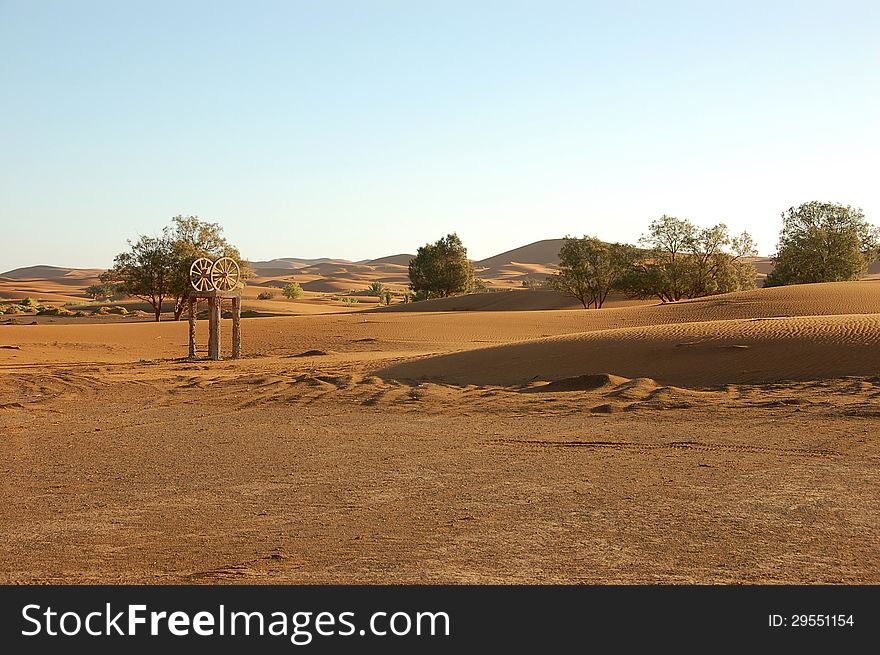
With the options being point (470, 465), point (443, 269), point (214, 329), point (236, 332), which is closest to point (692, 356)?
point (470, 465)

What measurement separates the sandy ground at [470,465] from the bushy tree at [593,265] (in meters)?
32.1

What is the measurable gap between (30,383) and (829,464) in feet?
51.7

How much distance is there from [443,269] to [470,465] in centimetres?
6050

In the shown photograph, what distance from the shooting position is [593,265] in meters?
55.7

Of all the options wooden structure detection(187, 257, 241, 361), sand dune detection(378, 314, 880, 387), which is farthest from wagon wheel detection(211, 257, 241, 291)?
sand dune detection(378, 314, 880, 387)

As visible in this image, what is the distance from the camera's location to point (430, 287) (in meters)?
71.2

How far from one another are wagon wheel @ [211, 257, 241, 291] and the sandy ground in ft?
14.0

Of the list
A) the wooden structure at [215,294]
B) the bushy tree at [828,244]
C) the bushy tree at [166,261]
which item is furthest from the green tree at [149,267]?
the bushy tree at [828,244]

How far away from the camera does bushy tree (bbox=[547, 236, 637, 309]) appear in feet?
181

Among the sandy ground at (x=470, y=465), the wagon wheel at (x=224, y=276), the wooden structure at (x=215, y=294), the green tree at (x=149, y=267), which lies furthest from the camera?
the green tree at (x=149, y=267)

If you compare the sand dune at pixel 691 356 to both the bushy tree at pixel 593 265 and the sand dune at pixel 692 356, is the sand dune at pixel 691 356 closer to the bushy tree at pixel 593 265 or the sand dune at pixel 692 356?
the sand dune at pixel 692 356

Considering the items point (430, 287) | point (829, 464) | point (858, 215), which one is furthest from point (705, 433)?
point (430, 287)

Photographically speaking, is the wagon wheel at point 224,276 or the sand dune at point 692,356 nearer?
the sand dune at point 692,356

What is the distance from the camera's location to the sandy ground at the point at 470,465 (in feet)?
21.1
